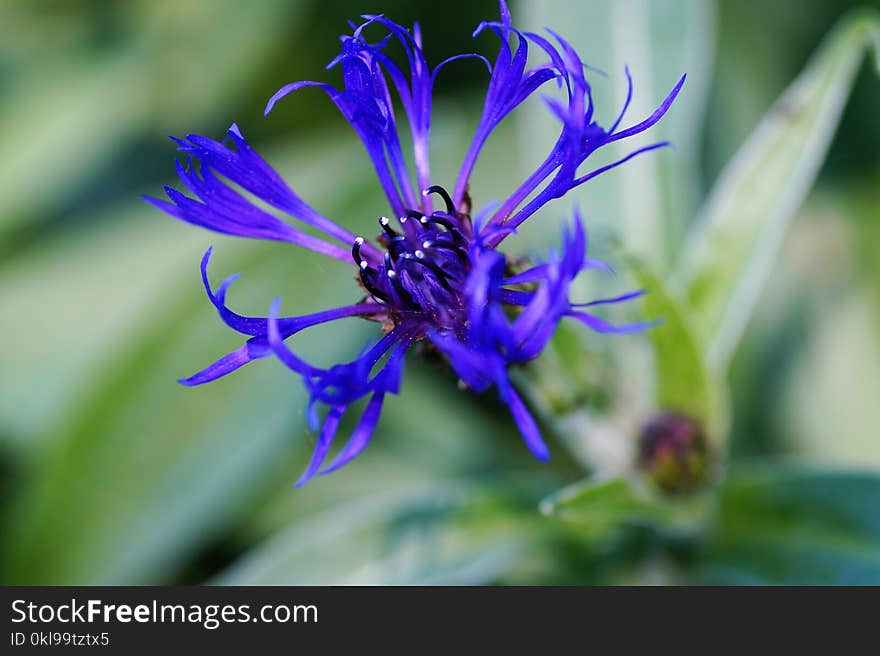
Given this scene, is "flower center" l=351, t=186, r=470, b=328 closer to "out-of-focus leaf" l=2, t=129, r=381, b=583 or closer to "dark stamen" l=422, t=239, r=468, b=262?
"dark stamen" l=422, t=239, r=468, b=262

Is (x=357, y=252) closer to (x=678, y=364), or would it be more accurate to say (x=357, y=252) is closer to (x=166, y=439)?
(x=678, y=364)

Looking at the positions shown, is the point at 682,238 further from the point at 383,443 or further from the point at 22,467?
the point at 22,467

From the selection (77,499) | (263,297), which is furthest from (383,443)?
(77,499)

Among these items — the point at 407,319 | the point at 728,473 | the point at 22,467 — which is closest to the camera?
the point at 407,319

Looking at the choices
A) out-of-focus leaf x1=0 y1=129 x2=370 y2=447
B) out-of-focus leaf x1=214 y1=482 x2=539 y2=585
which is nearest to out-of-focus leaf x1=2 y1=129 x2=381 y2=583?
out-of-focus leaf x1=0 y1=129 x2=370 y2=447

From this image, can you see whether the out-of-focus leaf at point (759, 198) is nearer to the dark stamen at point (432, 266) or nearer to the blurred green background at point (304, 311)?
the blurred green background at point (304, 311)

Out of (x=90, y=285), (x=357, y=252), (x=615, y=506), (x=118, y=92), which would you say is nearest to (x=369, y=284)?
(x=357, y=252)

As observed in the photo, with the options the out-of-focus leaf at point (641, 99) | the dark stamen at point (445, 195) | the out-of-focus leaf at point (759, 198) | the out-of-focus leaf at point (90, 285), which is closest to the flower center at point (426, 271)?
the dark stamen at point (445, 195)
